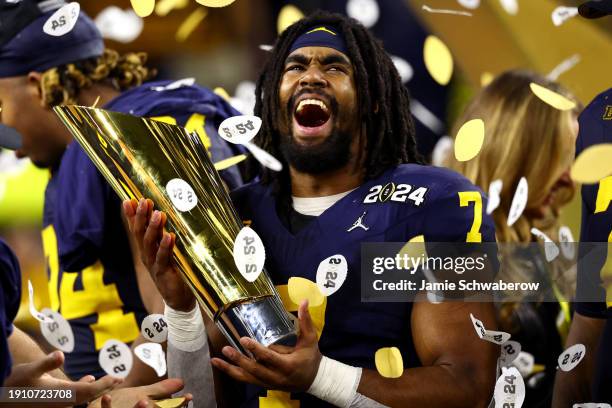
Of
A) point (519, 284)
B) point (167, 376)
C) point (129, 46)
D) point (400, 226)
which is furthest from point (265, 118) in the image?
point (129, 46)

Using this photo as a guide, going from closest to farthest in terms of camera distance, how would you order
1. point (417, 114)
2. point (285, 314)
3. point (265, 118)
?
point (285, 314) → point (265, 118) → point (417, 114)

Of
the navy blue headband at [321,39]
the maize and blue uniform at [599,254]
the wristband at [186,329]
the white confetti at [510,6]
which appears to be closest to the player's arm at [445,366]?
the maize and blue uniform at [599,254]

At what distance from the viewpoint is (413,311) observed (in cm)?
217

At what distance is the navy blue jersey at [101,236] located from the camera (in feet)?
8.29

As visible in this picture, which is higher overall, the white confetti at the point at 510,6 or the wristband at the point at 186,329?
the white confetti at the point at 510,6

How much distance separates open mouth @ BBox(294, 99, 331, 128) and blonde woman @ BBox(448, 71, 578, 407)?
80 cm

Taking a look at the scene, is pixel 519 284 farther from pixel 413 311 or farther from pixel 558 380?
pixel 413 311

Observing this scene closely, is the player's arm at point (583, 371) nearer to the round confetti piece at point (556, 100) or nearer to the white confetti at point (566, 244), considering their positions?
the white confetti at point (566, 244)

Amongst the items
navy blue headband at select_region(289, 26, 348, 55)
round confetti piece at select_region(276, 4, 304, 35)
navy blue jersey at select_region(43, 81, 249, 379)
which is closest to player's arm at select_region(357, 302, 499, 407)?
navy blue headband at select_region(289, 26, 348, 55)

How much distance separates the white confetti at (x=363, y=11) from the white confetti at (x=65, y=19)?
87 cm

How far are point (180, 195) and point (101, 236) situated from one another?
0.49 meters

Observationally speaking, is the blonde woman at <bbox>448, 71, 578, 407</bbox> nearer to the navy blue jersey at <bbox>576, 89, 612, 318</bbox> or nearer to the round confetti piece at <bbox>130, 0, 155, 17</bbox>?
the navy blue jersey at <bbox>576, 89, 612, 318</bbox>

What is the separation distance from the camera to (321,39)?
235 centimetres

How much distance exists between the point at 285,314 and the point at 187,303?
0.22 m
